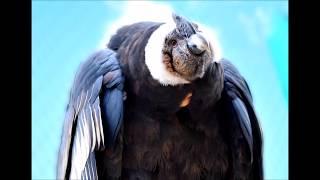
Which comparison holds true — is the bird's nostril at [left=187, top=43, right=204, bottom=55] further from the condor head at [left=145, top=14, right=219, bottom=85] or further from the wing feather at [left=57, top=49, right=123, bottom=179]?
the wing feather at [left=57, top=49, right=123, bottom=179]

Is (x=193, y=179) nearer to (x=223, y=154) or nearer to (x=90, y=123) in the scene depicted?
(x=223, y=154)

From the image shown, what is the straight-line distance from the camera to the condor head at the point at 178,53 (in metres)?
2.30

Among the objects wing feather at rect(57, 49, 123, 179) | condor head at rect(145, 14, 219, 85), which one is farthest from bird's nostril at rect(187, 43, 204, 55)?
wing feather at rect(57, 49, 123, 179)

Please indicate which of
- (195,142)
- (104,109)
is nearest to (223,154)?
(195,142)

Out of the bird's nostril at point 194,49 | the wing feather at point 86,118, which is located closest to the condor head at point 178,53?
the bird's nostril at point 194,49

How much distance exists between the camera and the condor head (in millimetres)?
2305

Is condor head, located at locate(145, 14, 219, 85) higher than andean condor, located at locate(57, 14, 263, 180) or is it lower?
higher

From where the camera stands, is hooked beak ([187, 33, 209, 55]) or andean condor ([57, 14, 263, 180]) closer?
hooked beak ([187, 33, 209, 55])

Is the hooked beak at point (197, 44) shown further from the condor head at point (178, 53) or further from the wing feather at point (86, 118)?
the wing feather at point (86, 118)

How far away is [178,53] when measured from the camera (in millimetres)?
→ 2322

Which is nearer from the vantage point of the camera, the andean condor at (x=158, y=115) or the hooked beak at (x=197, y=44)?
the hooked beak at (x=197, y=44)

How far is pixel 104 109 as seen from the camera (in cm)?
247
